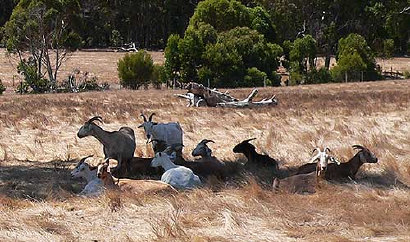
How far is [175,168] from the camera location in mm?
11766

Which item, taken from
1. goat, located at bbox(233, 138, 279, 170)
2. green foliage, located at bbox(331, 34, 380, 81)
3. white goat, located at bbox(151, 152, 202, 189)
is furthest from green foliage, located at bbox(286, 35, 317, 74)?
white goat, located at bbox(151, 152, 202, 189)

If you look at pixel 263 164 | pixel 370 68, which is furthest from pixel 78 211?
pixel 370 68

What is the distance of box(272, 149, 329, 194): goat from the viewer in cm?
1117

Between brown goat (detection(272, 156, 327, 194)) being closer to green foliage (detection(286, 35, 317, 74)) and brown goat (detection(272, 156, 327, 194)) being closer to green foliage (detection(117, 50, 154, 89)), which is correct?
→ green foliage (detection(117, 50, 154, 89))

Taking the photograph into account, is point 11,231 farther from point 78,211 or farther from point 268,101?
point 268,101

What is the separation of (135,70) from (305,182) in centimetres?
3563

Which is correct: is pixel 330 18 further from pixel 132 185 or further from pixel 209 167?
pixel 132 185

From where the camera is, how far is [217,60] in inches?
1754

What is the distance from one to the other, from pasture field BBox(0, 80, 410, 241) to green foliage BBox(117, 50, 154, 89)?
22.7 meters

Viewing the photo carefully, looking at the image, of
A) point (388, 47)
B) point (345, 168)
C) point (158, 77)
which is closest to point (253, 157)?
point (345, 168)

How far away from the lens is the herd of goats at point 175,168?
11.0 meters

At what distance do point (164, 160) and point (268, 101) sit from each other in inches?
563

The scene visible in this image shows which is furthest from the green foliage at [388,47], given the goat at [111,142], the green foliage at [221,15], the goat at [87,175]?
the goat at [87,175]

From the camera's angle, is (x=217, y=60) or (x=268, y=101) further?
(x=217, y=60)
